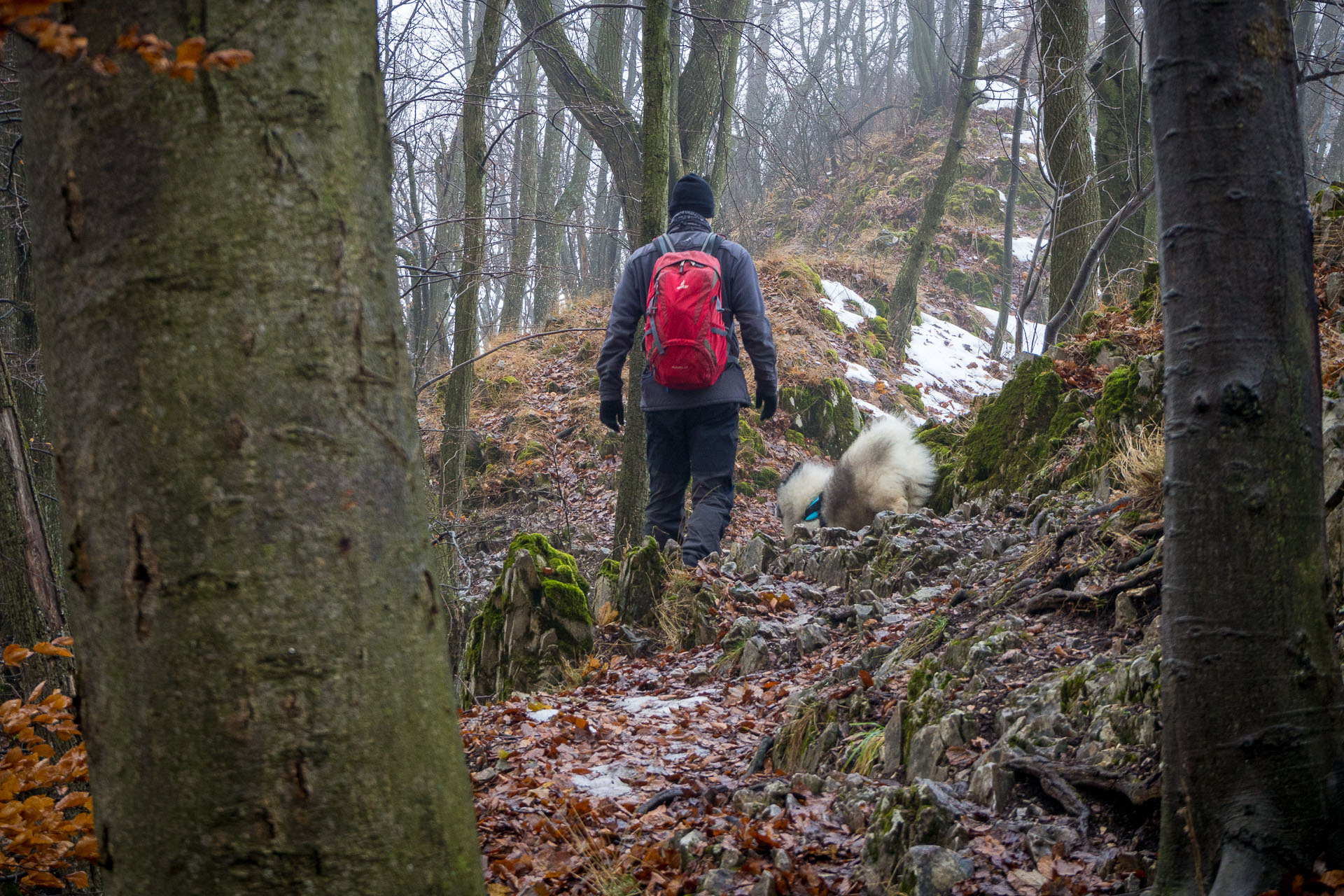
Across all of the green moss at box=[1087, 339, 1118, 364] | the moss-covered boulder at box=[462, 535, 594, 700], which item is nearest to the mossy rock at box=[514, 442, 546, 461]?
the moss-covered boulder at box=[462, 535, 594, 700]

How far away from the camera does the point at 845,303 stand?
16.2m

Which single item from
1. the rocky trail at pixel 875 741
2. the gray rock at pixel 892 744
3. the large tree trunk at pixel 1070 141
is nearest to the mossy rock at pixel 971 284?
the large tree trunk at pixel 1070 141

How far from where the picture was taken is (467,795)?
5.04 feet

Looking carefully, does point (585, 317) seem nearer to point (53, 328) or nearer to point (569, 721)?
point (569, 721)

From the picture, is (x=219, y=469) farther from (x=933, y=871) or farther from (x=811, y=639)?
(x=811, y=639)

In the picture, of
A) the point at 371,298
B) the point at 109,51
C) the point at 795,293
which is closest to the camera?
the point at 109,51

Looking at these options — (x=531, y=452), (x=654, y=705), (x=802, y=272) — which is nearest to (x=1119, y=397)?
(x=654, y=705)

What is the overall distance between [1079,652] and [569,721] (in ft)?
7.43

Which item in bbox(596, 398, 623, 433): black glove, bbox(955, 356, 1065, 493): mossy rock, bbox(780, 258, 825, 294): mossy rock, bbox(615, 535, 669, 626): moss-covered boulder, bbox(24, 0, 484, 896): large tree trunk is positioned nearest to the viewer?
bbox(24, 0, 484, 896): large tree trunk

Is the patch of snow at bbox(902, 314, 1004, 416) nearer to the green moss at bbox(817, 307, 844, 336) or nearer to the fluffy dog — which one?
the green moss at bbox(817, 307, 844, 336)

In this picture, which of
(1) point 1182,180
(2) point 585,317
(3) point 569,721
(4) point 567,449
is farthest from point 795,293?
(1) point 1182,180

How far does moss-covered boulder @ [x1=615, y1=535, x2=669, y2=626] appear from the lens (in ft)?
19.2

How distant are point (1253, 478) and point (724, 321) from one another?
452cm

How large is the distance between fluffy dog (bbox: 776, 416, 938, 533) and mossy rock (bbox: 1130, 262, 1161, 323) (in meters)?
1.96
